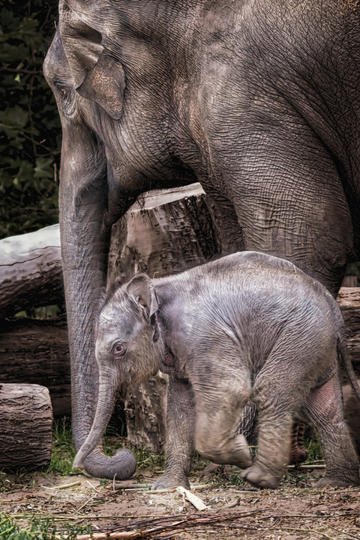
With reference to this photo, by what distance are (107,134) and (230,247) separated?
0.74 m

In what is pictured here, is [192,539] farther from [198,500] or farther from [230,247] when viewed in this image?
[230,247]

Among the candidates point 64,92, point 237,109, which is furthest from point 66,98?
point 237,109

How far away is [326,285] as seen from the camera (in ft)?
12.4

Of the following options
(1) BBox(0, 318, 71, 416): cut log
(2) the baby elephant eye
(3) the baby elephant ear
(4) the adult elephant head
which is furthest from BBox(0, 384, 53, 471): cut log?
(1) BBox(0, 318, 71, 416): cut log

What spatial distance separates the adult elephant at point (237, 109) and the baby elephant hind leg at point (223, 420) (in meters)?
0.59

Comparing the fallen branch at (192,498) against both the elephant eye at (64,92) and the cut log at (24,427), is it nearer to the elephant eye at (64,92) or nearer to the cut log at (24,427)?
the cut log at (24,427)

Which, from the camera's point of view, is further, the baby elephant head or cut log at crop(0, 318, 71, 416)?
A: cut log at crop(0, 318, 71, 416)

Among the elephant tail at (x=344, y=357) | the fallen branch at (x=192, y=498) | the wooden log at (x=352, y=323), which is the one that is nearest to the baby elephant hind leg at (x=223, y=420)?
the fallen branch at (x=192, y=498)

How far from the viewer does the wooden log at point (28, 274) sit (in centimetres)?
512

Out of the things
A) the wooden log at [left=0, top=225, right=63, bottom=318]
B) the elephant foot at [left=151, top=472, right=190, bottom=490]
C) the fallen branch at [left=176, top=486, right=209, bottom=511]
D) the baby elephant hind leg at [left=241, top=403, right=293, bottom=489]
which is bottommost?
the elephant foot at [left=151, top=472, right=190, bottom=490]

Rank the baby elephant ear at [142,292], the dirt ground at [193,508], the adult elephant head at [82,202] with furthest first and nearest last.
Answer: the adult elephant head at [82,202], the baby elephant ear at [142,292], the dirt ground at [193,508]

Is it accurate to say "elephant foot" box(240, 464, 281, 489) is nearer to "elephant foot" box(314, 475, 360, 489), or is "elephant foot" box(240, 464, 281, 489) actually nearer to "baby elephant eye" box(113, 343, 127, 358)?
"elephant foot" box(314, 475, 360, 489)

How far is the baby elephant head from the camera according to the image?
11.4 ft

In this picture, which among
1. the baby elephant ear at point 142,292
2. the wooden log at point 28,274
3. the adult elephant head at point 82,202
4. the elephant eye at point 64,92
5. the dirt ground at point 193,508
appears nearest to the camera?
the dirt ground at point 193,508
